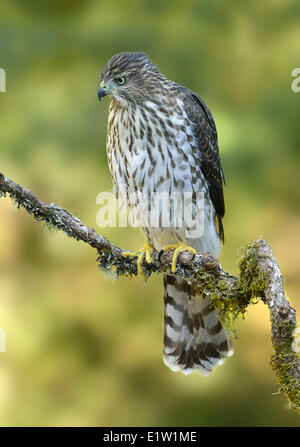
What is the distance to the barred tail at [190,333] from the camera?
13.4 feet

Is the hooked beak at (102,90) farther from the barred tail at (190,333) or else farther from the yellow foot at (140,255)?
the barred tail at (190,333)

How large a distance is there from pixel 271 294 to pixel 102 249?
3.33 feet

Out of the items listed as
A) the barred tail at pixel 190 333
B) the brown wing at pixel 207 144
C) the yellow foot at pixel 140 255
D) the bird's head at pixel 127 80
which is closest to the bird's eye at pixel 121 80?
the bird's head at pixel 127 80

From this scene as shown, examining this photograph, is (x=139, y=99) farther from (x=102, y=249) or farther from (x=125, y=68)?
(x=102, y=249)

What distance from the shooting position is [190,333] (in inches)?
164

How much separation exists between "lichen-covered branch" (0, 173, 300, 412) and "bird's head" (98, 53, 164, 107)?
1.01m

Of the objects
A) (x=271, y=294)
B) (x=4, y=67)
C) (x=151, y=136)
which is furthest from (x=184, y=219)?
(x=4, y=67)

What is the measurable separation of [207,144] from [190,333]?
3.96 ft

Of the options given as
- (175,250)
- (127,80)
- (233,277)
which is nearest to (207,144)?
(127,80)

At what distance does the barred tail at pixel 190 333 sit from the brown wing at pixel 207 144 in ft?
1.77

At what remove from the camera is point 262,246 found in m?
2.74

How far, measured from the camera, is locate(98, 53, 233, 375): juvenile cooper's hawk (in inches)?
147

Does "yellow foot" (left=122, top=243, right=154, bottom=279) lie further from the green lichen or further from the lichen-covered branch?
the green lichen

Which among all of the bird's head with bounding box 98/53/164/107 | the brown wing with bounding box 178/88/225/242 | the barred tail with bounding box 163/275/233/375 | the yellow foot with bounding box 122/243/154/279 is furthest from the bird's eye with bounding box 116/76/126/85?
the barred tail with bounding box 163/275/233/375
